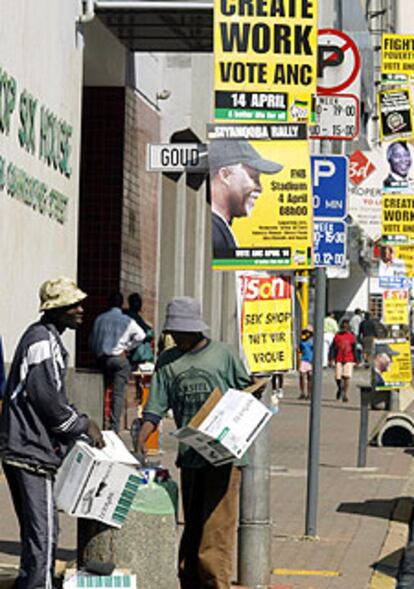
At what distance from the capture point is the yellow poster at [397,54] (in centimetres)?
2153

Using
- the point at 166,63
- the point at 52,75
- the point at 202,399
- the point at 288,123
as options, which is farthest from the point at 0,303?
the point at 166,63

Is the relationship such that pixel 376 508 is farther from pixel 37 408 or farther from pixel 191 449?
pixel 37 408

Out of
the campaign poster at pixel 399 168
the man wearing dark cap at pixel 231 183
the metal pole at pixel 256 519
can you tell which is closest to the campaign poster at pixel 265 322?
the metal pole at pixel 256 519

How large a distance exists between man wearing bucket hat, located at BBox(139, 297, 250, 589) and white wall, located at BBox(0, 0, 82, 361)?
23.9 feet

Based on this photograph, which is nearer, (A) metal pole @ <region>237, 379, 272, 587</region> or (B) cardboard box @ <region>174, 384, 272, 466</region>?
(B) cardboard box @ <region>174, 384, 272, 466</region>

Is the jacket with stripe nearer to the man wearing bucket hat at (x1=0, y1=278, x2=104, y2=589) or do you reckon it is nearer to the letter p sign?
the man wearing bucket hat at (x1=0, y1=278, x2=104, y2=589)

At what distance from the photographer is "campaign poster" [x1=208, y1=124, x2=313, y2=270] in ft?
36.5

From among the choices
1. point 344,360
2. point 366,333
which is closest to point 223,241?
point 344,360

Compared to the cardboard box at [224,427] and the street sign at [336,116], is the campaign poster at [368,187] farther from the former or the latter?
the cardboard box at [224,427]

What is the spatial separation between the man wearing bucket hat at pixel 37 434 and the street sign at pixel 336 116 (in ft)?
15.3

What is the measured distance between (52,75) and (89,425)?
1076cm

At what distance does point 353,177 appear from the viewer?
23062 millimetres

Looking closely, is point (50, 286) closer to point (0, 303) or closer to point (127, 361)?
point (0, 303)

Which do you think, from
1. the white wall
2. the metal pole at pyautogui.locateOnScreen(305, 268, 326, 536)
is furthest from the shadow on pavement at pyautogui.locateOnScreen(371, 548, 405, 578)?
the white wall
